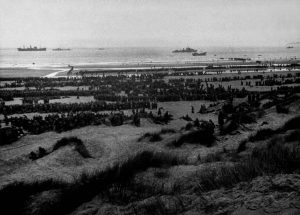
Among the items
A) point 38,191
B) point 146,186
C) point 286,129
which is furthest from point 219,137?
point 38,191

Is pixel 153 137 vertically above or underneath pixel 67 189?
underneath

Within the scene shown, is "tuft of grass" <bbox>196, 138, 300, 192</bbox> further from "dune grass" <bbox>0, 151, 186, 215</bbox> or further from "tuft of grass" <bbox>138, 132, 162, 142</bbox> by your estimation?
"tuft of grass" <bbox>138, 132, 162, 142</bbox>

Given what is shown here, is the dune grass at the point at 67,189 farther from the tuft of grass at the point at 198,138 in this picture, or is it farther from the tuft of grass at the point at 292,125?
the tuft of grass at the point at 292,125

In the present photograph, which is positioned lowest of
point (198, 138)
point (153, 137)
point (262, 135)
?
point (153, 137)

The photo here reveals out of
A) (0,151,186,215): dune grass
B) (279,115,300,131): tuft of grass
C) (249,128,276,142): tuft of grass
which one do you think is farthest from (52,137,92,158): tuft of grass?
(279,115,300,131): tuft of grass

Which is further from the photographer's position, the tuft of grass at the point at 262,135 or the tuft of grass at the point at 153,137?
the tuft of grass at the point at 153,137

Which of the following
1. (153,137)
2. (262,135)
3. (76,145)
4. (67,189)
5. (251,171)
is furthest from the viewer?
(153,137)

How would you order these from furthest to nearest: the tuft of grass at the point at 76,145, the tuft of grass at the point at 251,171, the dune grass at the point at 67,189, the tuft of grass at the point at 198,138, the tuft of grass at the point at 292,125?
the tuft of grass at the point at 292,125, the tuft of grass at the point at 198,138, the tuft of grass at the point at 76,145, the dune grass at the point at 67,189, the tuft of grass at the point at 251,171

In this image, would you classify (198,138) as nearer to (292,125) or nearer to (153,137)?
(153,137)

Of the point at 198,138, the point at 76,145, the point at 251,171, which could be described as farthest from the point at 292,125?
the point at 76,145

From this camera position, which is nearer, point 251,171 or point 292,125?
point 251,171

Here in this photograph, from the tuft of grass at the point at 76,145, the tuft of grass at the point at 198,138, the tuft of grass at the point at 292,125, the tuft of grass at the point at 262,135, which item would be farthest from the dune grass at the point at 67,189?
the tuft of grass at the point at 292,125
